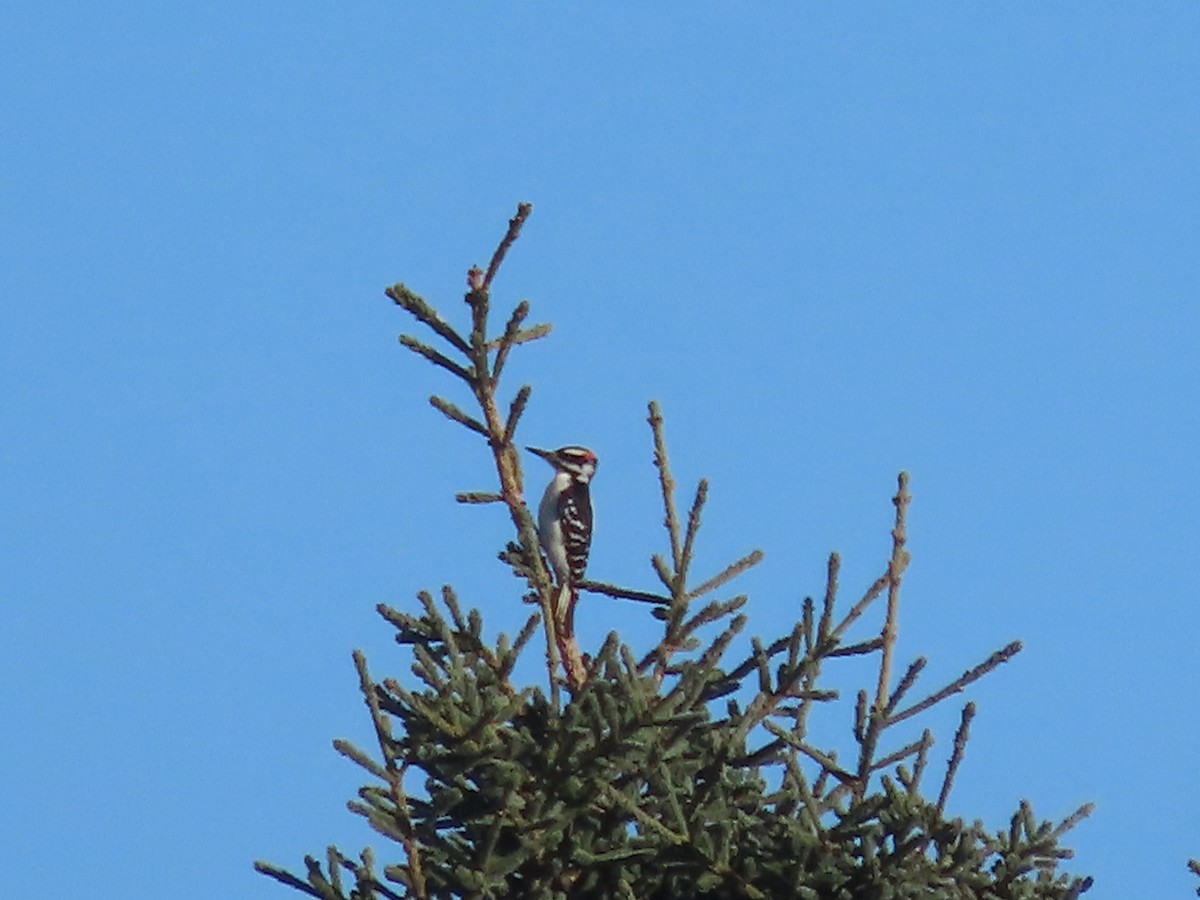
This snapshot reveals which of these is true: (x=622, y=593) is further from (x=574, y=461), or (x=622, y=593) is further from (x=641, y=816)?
(x=574, y=461)

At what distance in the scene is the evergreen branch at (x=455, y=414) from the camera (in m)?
6.79

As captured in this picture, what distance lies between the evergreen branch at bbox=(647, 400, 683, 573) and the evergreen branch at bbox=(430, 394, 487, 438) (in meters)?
0.66

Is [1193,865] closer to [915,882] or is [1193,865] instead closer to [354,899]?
[915,882]

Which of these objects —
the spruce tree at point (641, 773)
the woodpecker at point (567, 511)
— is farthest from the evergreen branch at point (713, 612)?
the woodpecker at point (567, 511)

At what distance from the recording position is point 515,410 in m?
6.65

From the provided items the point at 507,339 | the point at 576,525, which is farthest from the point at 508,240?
the point at 576,525

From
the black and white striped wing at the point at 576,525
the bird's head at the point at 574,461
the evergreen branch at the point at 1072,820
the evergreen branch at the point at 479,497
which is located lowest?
the evergreen branch at the point at 1072,820

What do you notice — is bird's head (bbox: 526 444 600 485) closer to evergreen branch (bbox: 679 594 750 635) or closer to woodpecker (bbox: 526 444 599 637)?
woodpecker (bbox: 526 444 599 637)

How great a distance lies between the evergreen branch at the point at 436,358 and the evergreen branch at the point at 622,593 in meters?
1.17

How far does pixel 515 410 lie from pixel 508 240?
26.0 inches

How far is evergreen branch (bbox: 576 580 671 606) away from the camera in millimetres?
7199

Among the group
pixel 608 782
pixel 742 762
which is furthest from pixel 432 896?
pixel 742 762

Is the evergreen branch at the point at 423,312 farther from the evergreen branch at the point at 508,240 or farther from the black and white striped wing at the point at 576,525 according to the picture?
the black and white striped wing at the point at 576,525

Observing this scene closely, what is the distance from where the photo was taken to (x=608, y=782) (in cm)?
618
